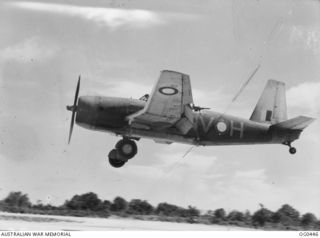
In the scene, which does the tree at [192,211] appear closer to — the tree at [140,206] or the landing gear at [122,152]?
the tree at [140,206]

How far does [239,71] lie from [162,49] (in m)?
1.59

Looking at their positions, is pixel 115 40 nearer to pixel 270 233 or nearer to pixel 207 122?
pixel 207 122

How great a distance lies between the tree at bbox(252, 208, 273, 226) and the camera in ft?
30.9

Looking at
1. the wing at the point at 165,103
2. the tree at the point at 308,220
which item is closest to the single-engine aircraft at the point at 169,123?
the wing at the point at 165,103

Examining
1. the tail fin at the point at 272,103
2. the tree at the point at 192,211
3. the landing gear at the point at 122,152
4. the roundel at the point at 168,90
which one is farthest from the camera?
the tail fin at the point at 272,103

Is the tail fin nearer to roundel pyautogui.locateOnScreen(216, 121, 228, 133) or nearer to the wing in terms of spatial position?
roundel pyautogui.locateOnScreen(216, 121, 228, 133)

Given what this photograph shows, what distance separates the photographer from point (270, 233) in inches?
348

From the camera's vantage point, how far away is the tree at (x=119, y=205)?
28.9 ft

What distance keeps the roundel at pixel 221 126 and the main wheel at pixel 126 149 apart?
167 centimetres

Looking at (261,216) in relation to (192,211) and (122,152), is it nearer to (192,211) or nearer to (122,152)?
(192,211)

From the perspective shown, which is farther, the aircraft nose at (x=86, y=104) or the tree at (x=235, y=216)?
the tree at (x=235, y=216)

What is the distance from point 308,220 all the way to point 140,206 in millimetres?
3236

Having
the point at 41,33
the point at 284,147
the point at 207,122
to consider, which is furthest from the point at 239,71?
the point at 41,33

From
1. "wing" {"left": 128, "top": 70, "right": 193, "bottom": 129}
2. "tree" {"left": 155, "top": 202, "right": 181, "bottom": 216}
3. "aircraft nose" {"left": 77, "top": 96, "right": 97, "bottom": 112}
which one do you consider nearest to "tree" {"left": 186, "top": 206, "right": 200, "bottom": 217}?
"tree" {"left": 155, "top": 202, "right": 181, "bottom": 216}
